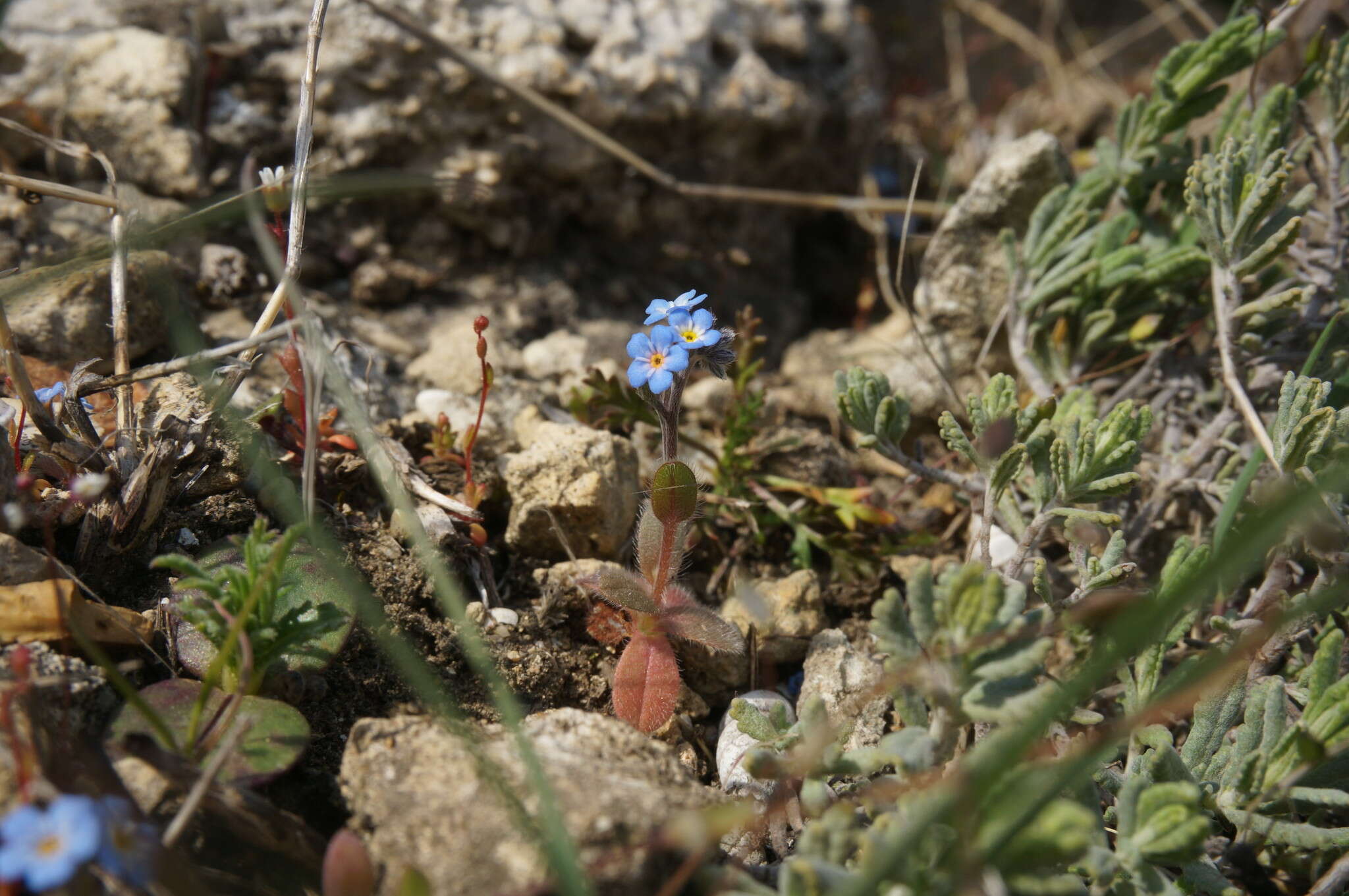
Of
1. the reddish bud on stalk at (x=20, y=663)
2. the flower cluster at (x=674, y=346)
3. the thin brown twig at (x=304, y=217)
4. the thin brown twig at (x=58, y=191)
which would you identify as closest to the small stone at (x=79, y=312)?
the thin brown twig at (x=58, y=191)

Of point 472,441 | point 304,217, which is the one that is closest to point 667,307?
point 472,441

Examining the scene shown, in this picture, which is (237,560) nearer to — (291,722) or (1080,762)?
(291,722)

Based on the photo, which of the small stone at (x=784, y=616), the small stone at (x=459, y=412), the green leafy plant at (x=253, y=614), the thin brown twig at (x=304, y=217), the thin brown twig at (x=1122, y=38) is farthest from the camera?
the thin brown twig at (x=1122, y=38)

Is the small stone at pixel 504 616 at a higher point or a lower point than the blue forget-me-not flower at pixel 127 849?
lower

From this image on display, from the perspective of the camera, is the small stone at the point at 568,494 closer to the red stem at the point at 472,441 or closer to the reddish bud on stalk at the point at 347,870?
the red stem at the point at 472,441

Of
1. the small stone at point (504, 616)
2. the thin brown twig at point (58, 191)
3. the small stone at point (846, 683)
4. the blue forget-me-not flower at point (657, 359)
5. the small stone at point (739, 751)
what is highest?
the thin brown twig at point (58, 191)

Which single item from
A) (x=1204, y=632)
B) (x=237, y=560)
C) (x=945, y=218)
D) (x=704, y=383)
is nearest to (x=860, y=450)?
(x=704, y=383)

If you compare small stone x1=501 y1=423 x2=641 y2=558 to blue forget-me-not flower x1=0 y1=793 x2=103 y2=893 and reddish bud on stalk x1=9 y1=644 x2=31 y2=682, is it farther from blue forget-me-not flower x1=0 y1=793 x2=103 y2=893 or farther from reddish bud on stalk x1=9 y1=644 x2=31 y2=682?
blue forget-me-not flower x1=0 y1=793 x2=103 y2=893
